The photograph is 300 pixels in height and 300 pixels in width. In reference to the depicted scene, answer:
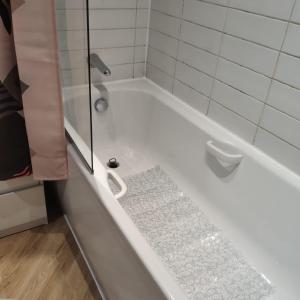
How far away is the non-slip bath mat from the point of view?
1.19 meters

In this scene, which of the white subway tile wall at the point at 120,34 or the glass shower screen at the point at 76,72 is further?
the white subway tile wall at the point at 120,34

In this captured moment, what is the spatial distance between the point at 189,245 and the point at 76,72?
86 cm

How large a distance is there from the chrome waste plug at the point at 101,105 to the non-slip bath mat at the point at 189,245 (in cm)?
44

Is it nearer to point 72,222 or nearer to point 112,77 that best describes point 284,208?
point 72,222

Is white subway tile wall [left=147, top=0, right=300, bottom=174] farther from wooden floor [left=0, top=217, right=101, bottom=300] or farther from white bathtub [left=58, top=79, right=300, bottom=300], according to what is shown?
wooden floor [left=0, top=217, right=101, bottom=300]

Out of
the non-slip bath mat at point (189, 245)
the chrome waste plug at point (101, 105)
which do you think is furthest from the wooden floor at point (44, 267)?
the chrome waste plug at point (101, 105)

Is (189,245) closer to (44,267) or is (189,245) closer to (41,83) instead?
(44,267)

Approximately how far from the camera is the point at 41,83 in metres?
1.07

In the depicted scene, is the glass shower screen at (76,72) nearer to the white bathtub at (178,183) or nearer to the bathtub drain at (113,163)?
the white bathtub at (178,183)

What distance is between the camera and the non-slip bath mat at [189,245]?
1.19 meters

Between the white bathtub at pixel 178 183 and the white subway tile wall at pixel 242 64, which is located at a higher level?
the white subway tile wall at pixel 242 64

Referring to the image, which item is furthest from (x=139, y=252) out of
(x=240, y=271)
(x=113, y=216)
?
(x=240, y=271)

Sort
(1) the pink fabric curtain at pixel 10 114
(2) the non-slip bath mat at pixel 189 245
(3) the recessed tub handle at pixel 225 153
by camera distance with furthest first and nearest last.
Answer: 1. (3) the recessed tub handle at pixel 225 153
2. (2) the non-slip bath mat at pixel 189 245
3. (1) the pink fabric curtain at pixel 10 114

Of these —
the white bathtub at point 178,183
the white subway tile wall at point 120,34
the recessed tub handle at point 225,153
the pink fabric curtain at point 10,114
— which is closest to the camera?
the white bathtub at point 178,183
